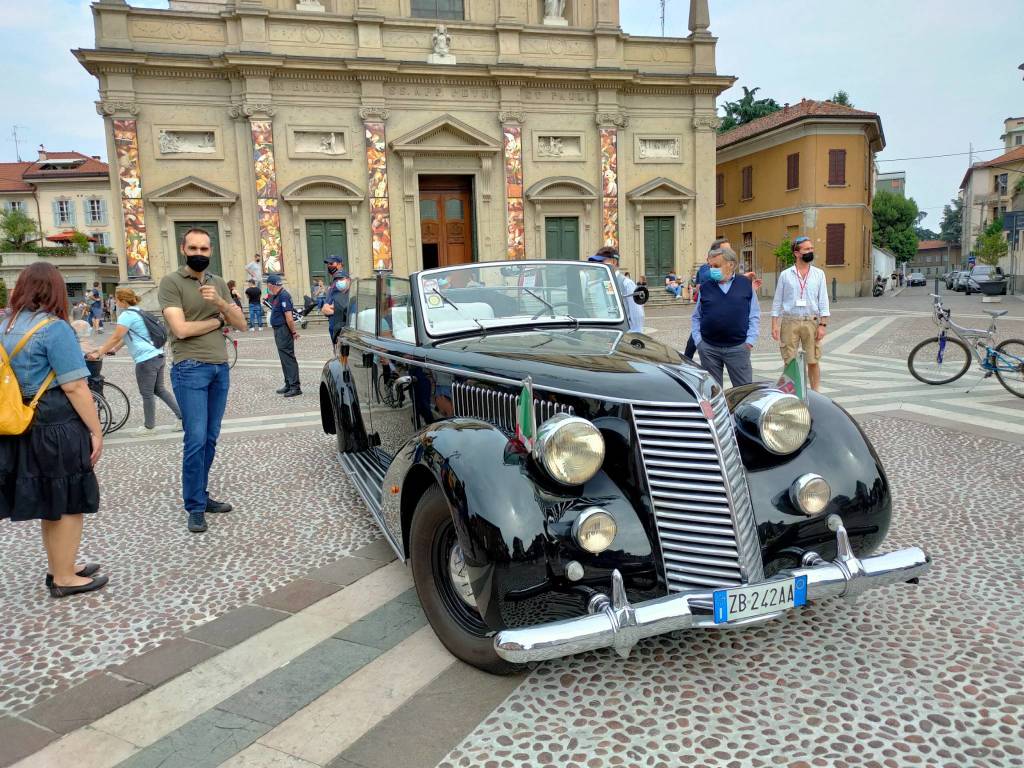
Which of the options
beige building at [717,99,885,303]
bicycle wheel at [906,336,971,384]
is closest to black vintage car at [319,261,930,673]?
bicycle wheel at [906,336,971,384]

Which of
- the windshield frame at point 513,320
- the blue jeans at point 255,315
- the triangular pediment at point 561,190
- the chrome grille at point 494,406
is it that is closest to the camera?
the chrome grille at point 494,406

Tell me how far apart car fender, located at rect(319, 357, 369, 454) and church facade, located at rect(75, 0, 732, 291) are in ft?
67.6

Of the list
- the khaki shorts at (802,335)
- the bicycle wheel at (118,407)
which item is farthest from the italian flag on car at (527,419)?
the bicycle wheel at (118,407)

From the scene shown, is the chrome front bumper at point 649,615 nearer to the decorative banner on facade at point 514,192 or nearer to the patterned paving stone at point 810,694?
the patterned paving stone at point 810,694

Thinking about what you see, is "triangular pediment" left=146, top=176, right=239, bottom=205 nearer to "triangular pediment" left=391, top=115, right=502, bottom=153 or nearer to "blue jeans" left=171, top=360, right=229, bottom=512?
"triangular pediment" left=391, top=115, right=502, bottom=153

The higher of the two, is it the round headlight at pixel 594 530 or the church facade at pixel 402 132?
the church facade at pixel 402 132

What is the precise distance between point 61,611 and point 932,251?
406ft

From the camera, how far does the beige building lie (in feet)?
111

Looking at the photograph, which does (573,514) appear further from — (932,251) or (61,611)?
(932,251)

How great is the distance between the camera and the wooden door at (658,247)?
28.9m

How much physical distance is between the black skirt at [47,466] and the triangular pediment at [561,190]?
81.6ft

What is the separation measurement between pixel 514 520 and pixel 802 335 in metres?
6.02

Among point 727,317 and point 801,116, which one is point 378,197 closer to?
point 801,116

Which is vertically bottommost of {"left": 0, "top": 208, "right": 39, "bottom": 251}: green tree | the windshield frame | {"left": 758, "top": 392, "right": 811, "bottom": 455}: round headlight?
{"left": 758, "top": 392, "right": 811, "bottom": 455}: round headlight
